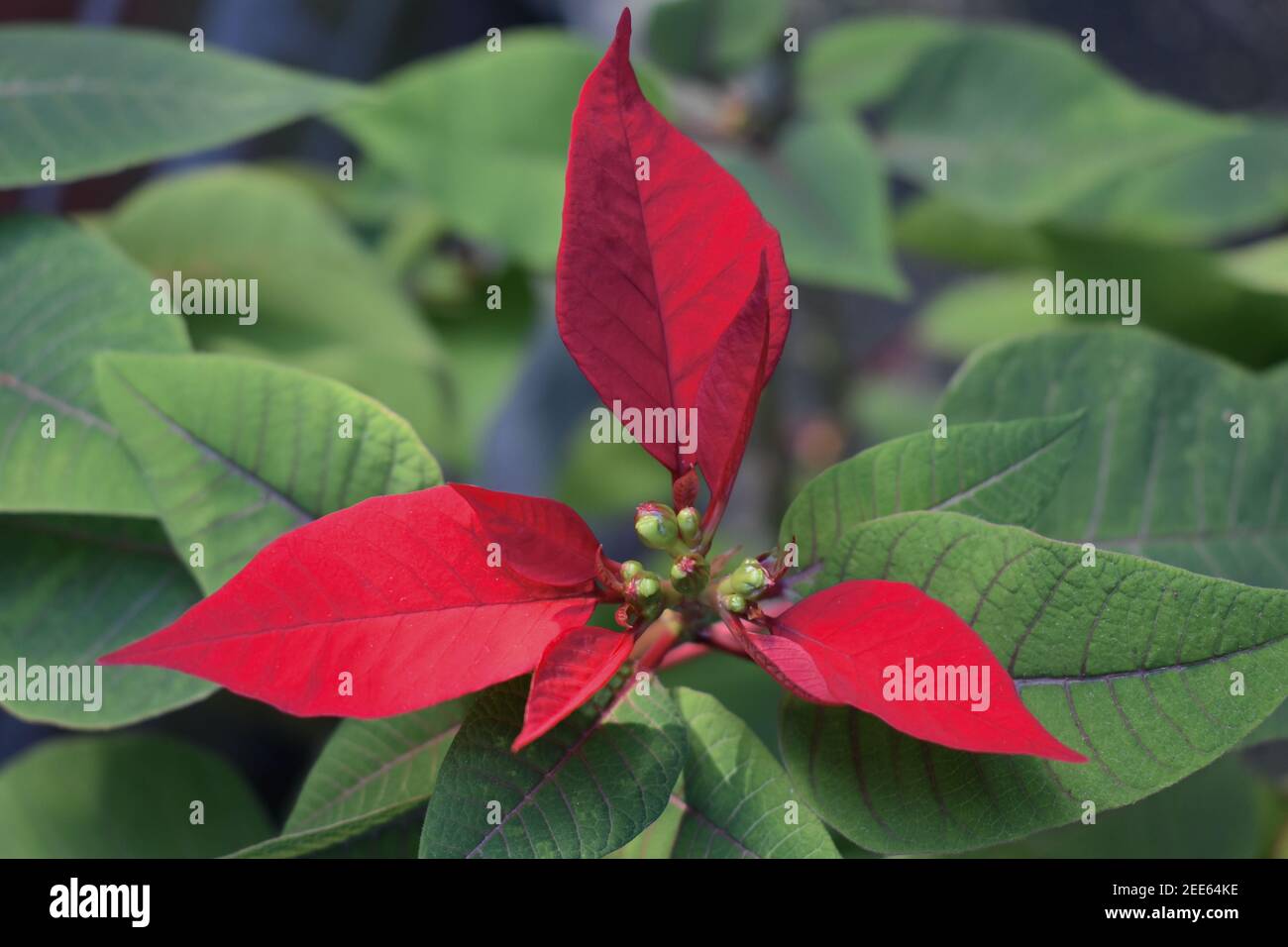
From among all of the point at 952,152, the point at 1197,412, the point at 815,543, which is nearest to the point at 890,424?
the point at 952,152

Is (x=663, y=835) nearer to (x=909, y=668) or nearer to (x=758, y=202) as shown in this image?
(x=909, y=668)

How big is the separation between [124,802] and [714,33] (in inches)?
26.6

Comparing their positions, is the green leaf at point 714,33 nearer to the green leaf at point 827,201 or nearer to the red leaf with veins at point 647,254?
the green leaf at point 827,201

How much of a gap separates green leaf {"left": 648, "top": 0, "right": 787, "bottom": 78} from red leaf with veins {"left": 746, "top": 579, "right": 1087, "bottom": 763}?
589 mm

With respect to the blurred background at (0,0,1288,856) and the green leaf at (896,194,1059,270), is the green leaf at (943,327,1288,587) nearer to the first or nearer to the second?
the blurred background at (0,0,1288,856)

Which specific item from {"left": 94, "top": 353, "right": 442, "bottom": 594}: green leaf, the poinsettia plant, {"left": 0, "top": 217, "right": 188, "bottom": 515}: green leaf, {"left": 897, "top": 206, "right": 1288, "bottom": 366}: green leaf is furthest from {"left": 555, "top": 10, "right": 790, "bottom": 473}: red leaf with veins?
{"left": 897, "top": 206, "right": 1288, "bottom": 366}: green leaf

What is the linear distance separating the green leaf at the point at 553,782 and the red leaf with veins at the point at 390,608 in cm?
3

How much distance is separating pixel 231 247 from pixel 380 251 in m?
0.22

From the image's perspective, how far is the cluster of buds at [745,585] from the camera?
0.36 metres

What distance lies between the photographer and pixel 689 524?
1.23 feet

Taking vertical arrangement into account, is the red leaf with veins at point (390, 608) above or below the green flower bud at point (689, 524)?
below

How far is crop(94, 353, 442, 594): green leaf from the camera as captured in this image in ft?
1.36

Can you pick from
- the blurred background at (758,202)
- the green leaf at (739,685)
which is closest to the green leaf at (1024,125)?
the blurred background at (758,202)

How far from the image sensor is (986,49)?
77cm
